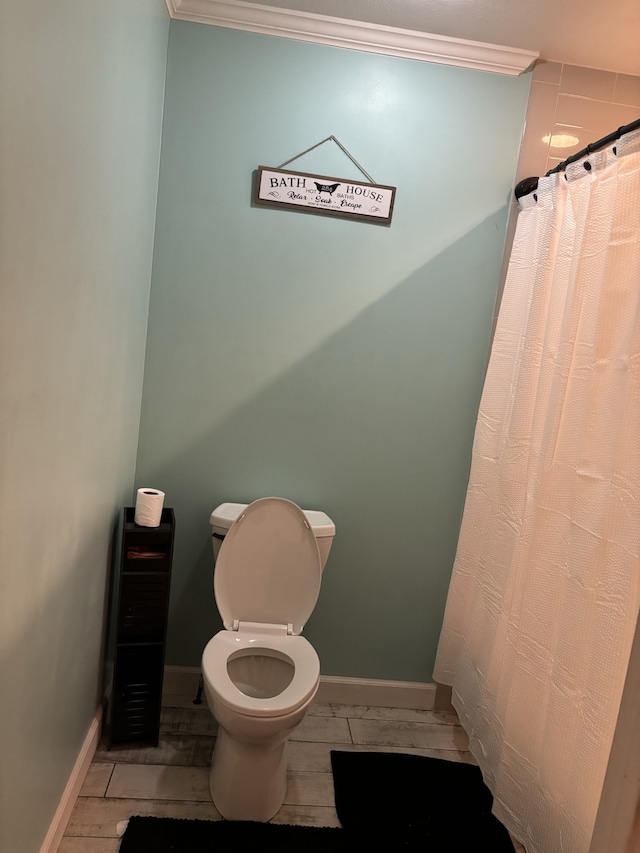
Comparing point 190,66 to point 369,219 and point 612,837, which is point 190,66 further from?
point 612,837

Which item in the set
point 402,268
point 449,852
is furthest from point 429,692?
point 402,268

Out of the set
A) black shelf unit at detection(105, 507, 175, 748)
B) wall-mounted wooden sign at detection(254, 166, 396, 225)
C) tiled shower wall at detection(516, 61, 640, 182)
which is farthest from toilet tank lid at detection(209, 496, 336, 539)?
tiled shower wall at detection(516, 61, 640, 182)

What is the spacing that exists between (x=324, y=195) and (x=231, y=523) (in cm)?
122

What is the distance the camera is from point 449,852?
1.83 meters

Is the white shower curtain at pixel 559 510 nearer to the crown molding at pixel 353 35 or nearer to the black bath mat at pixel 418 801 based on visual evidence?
the black bath mat at pixel 418 801

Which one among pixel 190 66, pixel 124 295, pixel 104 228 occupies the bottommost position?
pixel 124 295

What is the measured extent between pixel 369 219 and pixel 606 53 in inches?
38.7

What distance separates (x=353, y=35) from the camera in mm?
2207

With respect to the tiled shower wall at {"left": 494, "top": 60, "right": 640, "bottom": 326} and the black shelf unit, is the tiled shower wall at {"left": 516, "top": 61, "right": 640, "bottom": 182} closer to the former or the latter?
the tiled shower wall at {"left": 494, "top": 60, "right": 640, "bottom": 326}

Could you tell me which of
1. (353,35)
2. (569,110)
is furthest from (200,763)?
(569,110)

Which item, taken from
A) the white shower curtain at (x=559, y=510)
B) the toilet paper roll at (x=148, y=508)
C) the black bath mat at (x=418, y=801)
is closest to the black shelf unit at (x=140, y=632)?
the toilet paper roll at (x=148, y=508)

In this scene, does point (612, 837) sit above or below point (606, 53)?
below

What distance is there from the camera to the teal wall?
224cm

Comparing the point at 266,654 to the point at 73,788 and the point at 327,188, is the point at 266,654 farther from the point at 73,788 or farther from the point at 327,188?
the point at 327,188
